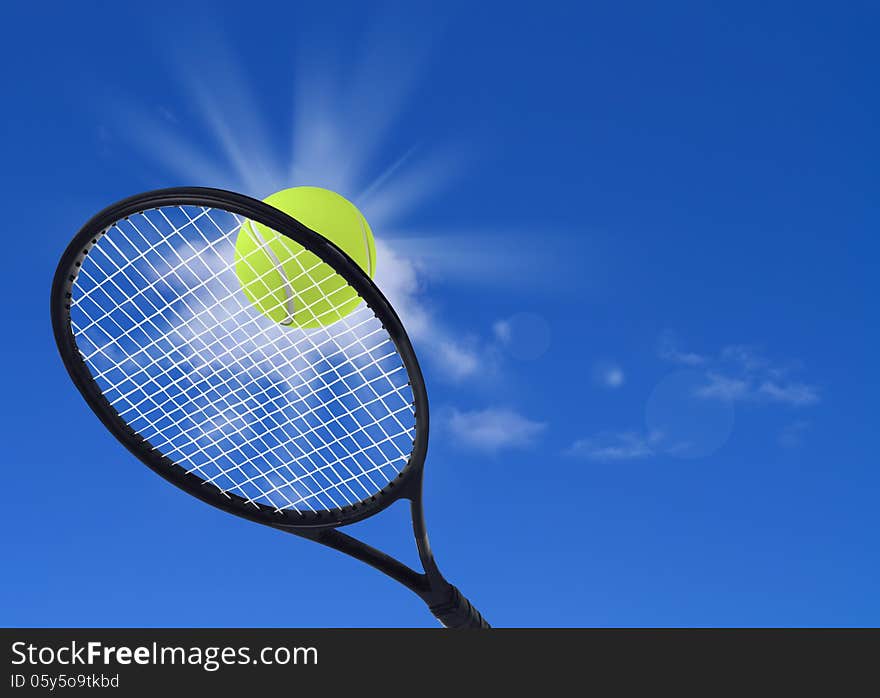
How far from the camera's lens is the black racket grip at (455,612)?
10.6ft

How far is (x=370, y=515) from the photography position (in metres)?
3.14

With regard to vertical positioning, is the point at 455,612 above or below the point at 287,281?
below

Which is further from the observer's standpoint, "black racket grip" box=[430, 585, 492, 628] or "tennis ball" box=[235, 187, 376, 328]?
"black racket grip" box=[430, 585, 492, 628]

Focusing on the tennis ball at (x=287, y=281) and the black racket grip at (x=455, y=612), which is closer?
the tennis ball at (x=287, y=281)

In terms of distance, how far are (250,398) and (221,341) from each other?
279 mm

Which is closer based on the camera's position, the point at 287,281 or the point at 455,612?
the point at 287,281

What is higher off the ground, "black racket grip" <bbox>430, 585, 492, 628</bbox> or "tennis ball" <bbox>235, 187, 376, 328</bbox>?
"tennis ball" <bbox>235, 187, 376, 328</bbox>

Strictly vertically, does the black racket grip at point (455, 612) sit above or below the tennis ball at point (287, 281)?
below

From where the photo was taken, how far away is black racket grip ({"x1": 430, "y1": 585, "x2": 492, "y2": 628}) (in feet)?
10.6

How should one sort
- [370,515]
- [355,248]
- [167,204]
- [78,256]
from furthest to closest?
[355,248], [370,515], [78,256], [167,204]

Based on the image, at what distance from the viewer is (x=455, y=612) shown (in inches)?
128

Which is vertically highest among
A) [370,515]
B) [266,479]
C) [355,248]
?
[355,248]

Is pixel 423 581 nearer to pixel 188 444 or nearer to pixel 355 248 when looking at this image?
pixel 188 444
